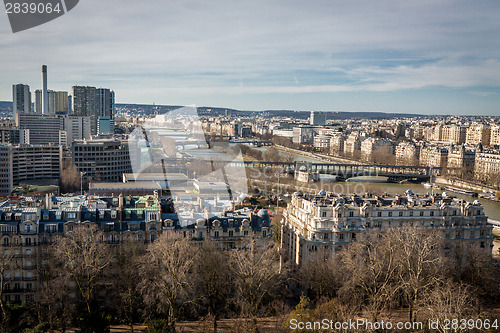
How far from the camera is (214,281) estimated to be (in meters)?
12.3

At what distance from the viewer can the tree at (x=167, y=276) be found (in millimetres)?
11188

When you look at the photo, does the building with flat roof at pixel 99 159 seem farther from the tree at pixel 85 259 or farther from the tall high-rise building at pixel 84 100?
the tall high-rise building at pixel 84 100

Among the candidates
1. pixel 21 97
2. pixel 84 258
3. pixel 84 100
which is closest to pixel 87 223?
pixel 84 258

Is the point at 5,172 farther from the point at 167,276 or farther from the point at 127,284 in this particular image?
the point at 167,276

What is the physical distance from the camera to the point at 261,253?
12.6 m

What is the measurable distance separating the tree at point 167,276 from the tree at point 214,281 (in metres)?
0.46

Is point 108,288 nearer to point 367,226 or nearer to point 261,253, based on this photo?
point 261,253

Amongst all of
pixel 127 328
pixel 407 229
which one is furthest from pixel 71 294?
pixel 407 229

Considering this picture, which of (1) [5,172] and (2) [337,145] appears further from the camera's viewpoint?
(2) [337,145]

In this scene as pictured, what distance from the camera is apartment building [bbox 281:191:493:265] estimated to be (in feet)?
48.1

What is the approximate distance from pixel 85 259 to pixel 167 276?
6.19 feet

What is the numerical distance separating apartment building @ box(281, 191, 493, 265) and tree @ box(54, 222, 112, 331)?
19.7 feet

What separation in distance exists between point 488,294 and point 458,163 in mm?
32538

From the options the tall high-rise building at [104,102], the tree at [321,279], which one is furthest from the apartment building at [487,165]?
the tall high-rise building at [104,102]
